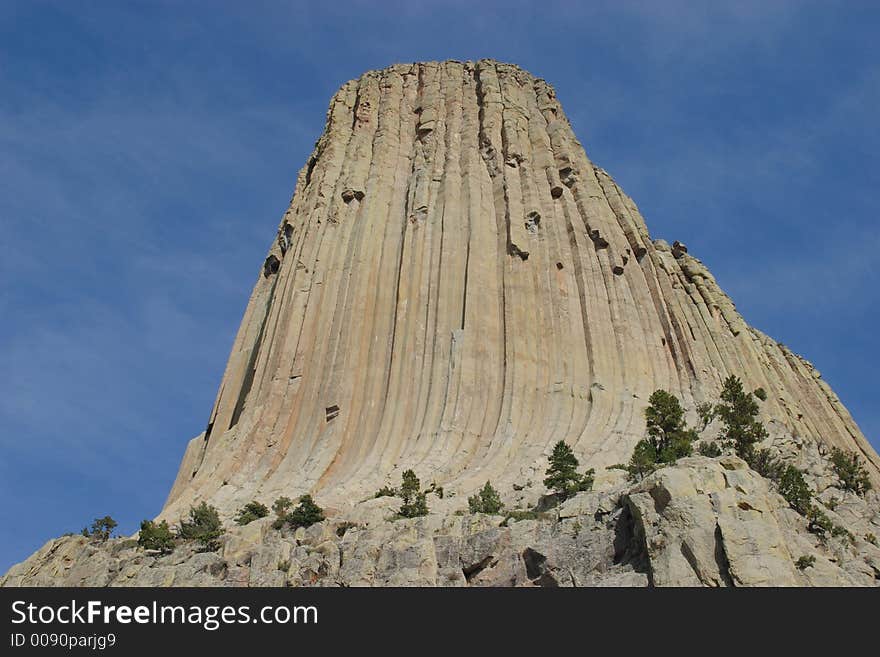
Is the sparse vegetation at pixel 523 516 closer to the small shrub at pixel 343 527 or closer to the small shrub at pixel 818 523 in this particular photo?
the small shrub at pixel 343 527

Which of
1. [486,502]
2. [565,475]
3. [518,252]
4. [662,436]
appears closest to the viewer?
[486,502]

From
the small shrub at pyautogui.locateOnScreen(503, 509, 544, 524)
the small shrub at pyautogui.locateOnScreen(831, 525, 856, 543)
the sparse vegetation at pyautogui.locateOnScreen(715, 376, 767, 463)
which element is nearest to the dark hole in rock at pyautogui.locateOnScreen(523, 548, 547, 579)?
the small shrub at pyautogui.locateOnScreen(503, 509, 544, 524)

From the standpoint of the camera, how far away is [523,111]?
2682 inches

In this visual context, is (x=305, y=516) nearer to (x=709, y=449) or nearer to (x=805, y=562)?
(x=709, y=449)

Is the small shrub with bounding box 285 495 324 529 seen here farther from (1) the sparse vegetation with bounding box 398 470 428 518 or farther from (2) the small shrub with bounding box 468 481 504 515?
(2) the small shrub with bounding box 468 481 504 515

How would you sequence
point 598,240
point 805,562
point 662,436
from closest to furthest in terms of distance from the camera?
point 805,562 < point 662,436 < point 598,240

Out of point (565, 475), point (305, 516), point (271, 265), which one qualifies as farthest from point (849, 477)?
point (271, 265)

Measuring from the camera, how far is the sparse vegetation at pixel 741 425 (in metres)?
44.6

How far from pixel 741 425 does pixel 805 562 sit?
14.1 m

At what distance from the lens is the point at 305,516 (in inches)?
1704

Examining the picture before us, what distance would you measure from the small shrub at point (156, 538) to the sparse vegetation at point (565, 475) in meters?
12.4

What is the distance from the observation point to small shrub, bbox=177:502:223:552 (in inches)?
1666
